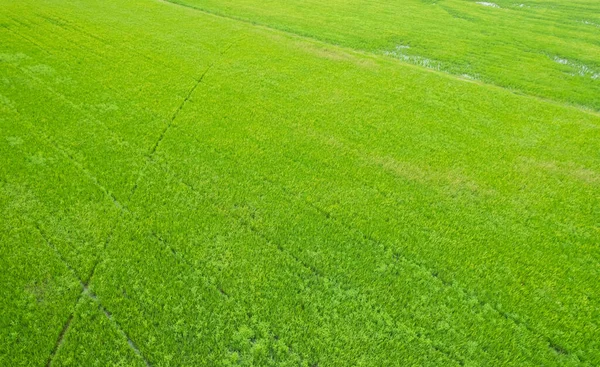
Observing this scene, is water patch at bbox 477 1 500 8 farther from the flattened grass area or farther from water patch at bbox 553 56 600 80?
the flattened grass area

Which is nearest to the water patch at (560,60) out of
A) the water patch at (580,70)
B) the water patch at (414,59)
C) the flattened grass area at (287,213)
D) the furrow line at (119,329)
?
the water patch at (580,70)

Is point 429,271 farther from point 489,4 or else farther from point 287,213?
point 489,4

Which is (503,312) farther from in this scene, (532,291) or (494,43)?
(494,43)

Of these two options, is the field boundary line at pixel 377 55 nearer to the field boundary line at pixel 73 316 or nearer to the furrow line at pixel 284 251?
the furrow line at pixel 284 251

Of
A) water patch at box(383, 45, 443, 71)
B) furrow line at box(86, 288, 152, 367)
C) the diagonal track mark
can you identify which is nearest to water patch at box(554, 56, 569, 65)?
water patch at box(383, 45, 443, 71)

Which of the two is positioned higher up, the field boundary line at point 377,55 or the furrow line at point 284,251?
the field boundary line at point 377,55

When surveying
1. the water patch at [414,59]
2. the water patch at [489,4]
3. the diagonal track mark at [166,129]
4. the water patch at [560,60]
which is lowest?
the diagonal track mark at [166,129]
